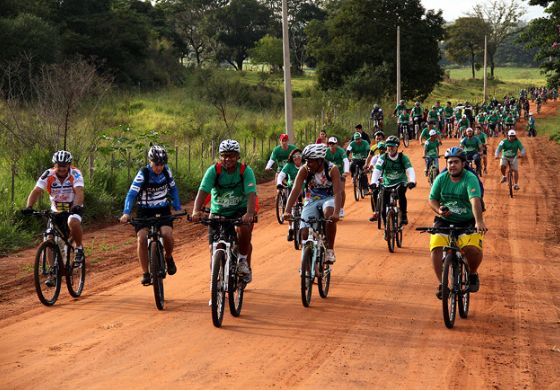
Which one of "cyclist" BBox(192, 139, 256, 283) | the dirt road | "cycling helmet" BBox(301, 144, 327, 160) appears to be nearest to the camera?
the dirt road

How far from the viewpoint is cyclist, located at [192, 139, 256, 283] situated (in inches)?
411

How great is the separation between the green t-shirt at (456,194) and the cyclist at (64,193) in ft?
15.4

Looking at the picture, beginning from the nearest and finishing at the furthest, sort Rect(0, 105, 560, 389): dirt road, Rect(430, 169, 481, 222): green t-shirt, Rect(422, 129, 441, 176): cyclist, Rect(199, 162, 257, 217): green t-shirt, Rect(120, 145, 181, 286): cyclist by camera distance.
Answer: Rect(0, 105, 560, 389): dirt road, Rect(430, 169, 481, 222): green t-shirt, Rect(199, 162, 257, 217): green t-shirt, Rect(120, 145, 181, 286): cyclist, Rect(422, 129, 441, 176): cyclist

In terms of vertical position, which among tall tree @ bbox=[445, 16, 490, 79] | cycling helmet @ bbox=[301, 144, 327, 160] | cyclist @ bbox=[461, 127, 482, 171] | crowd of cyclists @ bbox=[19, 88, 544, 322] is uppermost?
tall tree @ bbox=[445, 16, 490, 79]

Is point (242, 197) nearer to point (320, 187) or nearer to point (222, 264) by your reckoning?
point (222, 264)

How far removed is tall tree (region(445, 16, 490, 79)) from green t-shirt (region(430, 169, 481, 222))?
102 metres

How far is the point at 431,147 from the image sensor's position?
24969 mm

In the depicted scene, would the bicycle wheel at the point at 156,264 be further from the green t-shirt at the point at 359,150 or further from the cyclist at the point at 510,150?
the cyclist at the point at 510,150

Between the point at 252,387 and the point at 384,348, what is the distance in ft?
6.39

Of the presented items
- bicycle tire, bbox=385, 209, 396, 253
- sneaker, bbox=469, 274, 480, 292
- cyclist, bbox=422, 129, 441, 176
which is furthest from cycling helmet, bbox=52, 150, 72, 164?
cyclist, bbox=422, 129, 441, 176

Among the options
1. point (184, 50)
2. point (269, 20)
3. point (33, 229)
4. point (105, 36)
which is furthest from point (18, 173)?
point (269, 20)

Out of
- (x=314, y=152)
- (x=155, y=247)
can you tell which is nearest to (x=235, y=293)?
(x=155, y=247)

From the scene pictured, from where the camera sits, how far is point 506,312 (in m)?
11.1

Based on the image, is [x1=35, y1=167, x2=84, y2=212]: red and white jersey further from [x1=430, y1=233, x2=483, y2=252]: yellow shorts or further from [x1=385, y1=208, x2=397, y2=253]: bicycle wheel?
[x1=385, y1=208, x2=397, y2=253]: bicycle wheel
